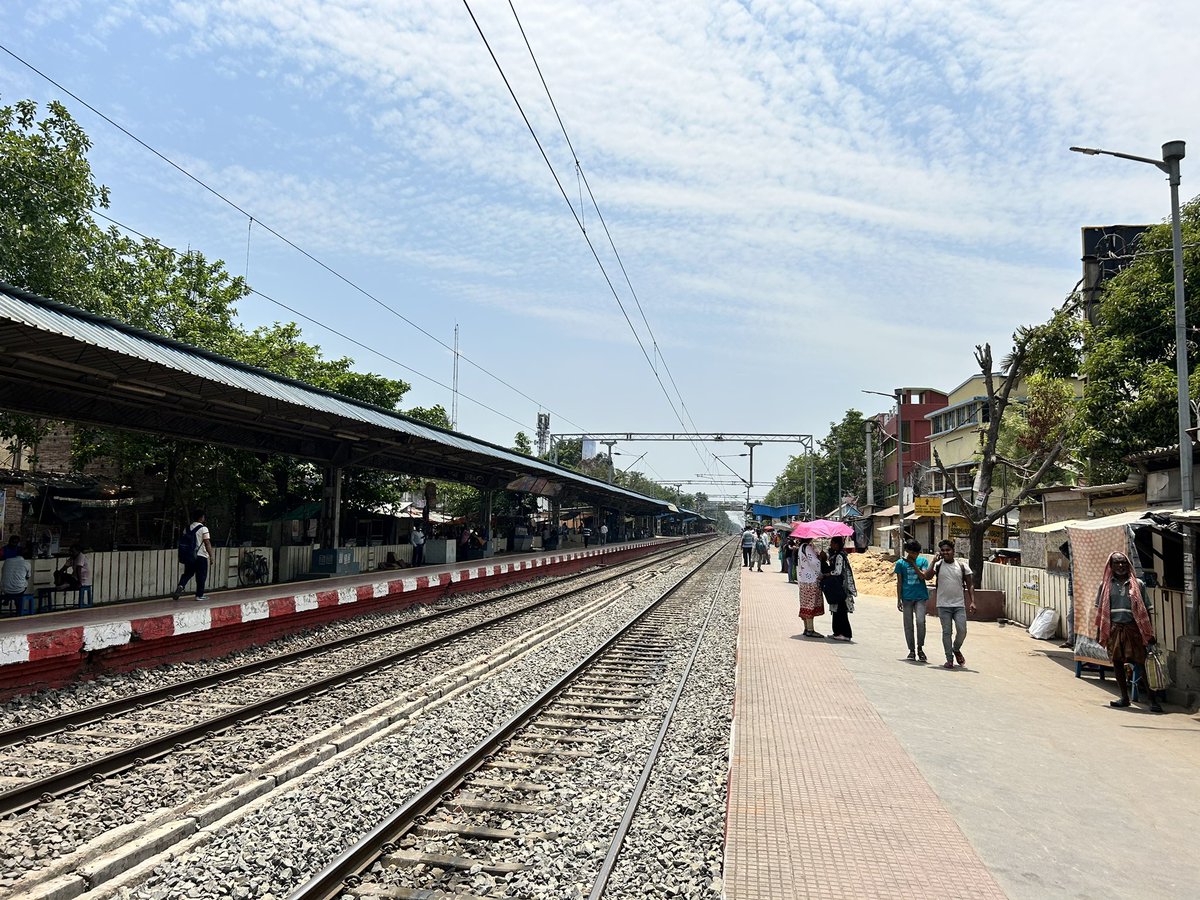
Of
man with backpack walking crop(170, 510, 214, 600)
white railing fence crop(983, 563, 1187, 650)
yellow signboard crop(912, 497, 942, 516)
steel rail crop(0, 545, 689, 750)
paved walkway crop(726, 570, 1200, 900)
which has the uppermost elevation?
yellow signboard crop(912, 497, 942, 516)

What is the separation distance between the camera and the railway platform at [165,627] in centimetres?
872

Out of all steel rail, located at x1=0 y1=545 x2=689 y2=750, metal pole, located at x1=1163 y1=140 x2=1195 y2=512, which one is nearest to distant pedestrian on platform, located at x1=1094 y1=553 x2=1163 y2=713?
metal pole, located at x1=1163 y1=140 x2=1195 y2=512

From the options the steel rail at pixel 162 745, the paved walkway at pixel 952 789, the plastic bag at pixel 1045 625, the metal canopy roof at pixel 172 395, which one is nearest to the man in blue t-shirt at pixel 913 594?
the paved walkway at pixel 952 789

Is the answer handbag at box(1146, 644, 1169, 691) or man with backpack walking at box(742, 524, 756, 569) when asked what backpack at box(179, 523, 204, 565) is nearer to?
handbag at box(1146, 644, 1169, 691)

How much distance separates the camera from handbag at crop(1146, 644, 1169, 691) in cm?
864

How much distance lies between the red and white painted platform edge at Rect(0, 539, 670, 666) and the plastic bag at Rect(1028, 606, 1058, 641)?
1208 centimetres

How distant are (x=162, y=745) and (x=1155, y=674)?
973 centimetres

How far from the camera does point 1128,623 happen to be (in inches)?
329

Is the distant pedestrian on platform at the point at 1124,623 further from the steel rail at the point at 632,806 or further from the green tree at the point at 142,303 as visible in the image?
the green tree at the point at 142,303

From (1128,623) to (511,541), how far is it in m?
32.0

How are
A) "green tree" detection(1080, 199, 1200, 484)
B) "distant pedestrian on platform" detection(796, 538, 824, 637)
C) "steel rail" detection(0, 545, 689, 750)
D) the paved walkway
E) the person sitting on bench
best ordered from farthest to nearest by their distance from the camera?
"green tree" detection(1080, 199, 1200, 484) → "distant pedestrian on platform" detection(796, 538, 824, 637) → the person sitting on bench → "steel rail" detection(0, 545, 689, 750) → the paved walkway

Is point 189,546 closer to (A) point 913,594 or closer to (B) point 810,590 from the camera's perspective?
(B) point 810,590

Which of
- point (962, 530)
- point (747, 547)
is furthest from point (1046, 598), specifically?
point (747, 547)

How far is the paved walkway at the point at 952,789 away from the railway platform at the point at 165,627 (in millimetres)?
7342
